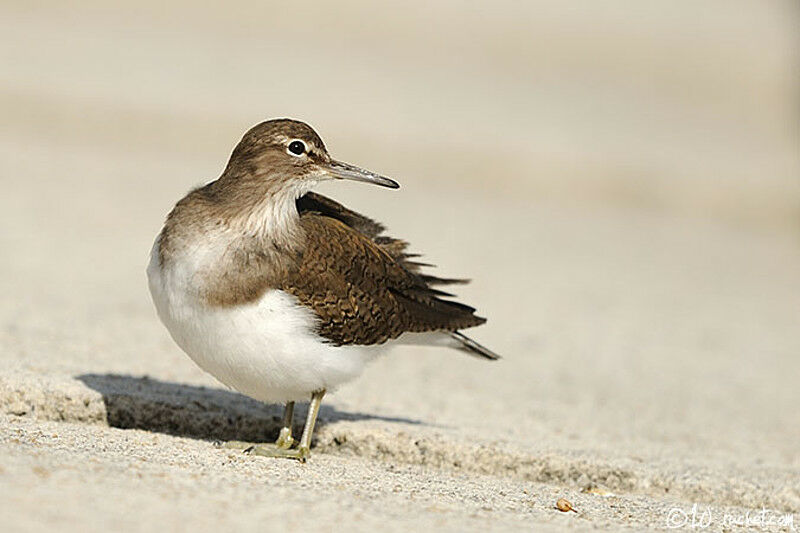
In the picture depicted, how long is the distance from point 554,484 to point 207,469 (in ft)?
6.33

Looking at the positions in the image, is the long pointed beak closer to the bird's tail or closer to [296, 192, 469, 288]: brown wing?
[296, 192, 469, 288]: brown wing

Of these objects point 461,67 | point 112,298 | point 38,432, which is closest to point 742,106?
point 461,67

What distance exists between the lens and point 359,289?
18.7 feet

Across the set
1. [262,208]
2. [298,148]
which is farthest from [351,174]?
[262,208]

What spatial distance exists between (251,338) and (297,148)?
101 cm

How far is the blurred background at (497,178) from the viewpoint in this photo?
310 inches

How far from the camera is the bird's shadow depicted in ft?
19.8

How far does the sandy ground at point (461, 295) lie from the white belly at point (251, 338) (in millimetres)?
378

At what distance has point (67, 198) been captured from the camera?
11680 mm

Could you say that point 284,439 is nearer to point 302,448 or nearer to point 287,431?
point 287,431

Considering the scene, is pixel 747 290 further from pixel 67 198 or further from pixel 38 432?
pixel 38 432

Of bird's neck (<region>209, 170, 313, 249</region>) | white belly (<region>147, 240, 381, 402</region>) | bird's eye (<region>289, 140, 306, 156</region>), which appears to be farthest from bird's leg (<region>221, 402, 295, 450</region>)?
bird's eye (<region>289, 140, 306, 156</region>)

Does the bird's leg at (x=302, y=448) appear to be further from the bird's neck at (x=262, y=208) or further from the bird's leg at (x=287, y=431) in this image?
the bird's neck at (x=262, y=208)

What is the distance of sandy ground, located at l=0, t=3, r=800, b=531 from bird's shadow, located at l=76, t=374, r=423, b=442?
0.02 meters
